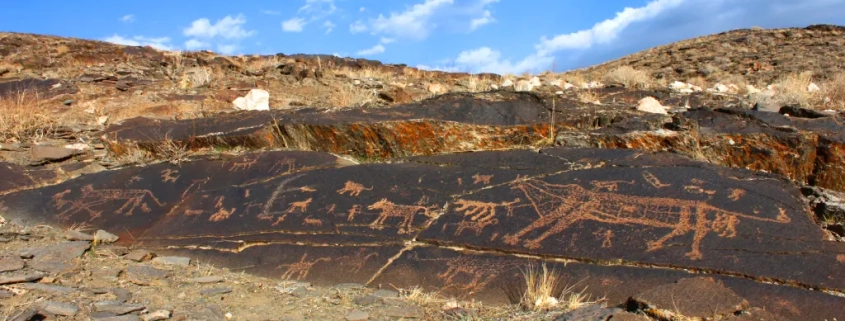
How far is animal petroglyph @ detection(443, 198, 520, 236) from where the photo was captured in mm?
3574

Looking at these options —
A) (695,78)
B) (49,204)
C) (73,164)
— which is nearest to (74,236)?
(49,204)

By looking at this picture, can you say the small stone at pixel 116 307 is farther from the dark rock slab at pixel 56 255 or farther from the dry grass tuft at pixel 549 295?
the dry grass tuft at pixel 549 295

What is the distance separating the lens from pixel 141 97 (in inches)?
330

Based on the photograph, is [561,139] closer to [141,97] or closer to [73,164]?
[73,164]

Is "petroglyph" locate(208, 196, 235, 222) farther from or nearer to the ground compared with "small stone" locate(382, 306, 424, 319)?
farther from the ground

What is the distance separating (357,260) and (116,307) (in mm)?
1215

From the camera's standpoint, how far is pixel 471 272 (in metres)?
3.20

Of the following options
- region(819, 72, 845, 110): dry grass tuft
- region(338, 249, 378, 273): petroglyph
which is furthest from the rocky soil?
region(819, 72, 845, 110): dry grass tuft

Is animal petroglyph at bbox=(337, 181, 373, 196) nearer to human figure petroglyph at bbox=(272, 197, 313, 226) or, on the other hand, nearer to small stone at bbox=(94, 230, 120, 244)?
human figure petroglyph at bbox=(272, 197, 313, 226)

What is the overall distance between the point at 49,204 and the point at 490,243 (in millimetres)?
3340

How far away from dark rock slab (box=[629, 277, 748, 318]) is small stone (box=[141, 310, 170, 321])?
1977 millimetres

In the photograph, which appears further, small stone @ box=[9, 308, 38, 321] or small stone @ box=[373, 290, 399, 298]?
small stone @ box=[373, 290, 399, 298]

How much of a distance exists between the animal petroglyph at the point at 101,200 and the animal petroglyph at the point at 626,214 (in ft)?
8.95

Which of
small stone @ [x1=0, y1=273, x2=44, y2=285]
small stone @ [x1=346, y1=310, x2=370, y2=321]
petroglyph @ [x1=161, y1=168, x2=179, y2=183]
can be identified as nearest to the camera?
small stone @ [x1=346, y1=310, x2=370, y2=321]
